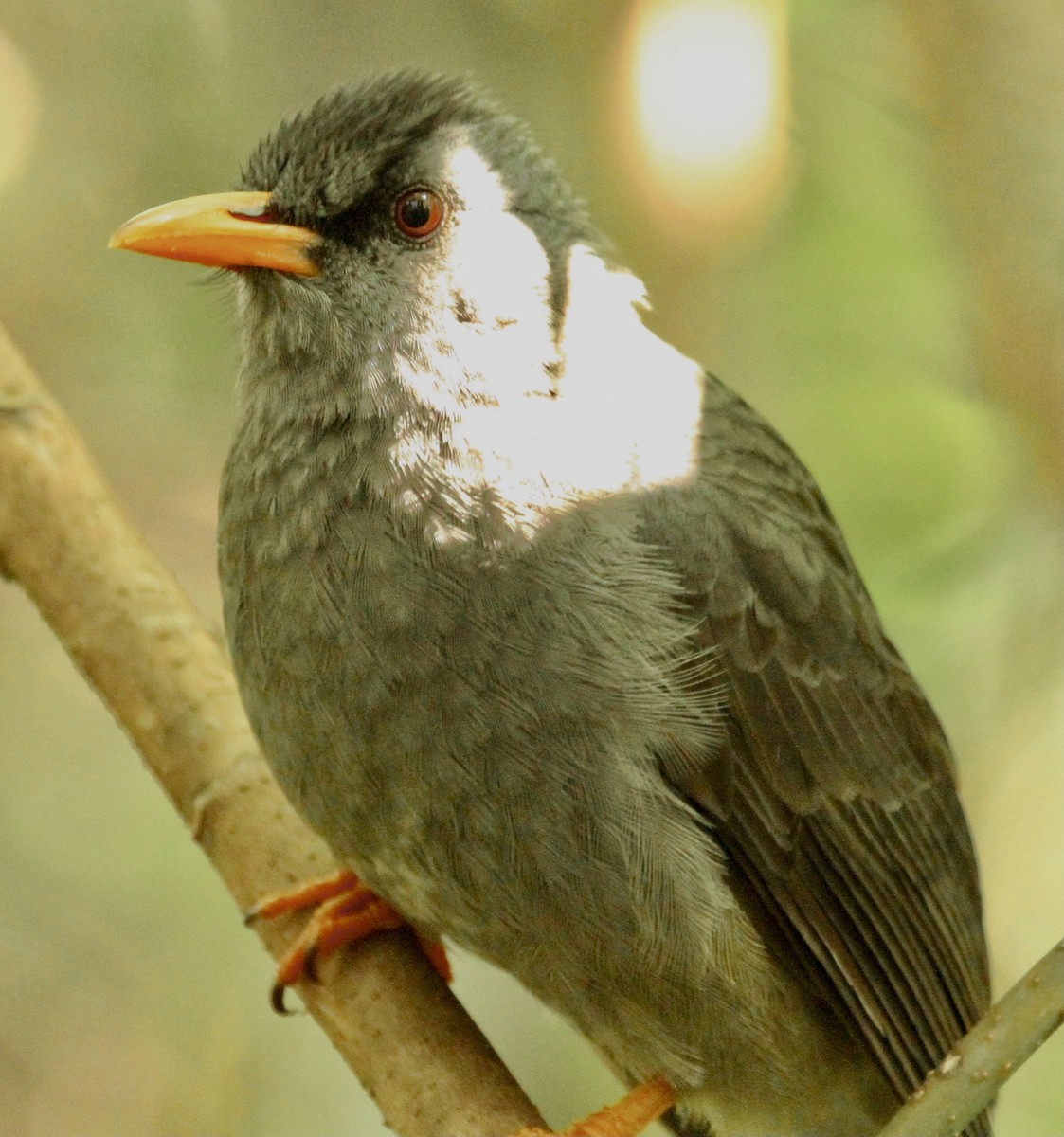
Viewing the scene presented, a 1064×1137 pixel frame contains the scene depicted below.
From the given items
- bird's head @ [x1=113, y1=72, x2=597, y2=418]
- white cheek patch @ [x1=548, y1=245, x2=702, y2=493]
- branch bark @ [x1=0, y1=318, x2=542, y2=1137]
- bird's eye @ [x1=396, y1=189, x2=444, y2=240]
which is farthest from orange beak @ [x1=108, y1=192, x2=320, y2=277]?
branch bark @ [x1=0, y1=318, x2=542, y2=1137]

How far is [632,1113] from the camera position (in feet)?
10.6

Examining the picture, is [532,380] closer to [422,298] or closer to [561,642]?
[422,298]

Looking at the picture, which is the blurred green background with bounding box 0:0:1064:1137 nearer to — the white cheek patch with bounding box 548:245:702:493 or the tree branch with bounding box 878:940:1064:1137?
the white cheek patch with bounding box 548:245:702:493

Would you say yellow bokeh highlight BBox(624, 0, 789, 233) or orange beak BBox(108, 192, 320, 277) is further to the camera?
yellow bokeh highlight BBox(624, 0, 789, 233)

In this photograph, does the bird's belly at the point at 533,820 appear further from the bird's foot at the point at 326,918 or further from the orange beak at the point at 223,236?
the orange beak at the point at 223,236

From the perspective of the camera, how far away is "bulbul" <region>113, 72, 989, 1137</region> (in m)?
2.96

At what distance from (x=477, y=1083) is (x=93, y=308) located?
3.65 m

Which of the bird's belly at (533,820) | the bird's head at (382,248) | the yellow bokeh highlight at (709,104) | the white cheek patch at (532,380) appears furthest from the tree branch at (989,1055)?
the yellow bokeh highlight at (709,104)

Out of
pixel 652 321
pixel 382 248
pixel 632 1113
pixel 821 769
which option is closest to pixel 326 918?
pixel 632 1113

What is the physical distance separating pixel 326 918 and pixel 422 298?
4.65 ft

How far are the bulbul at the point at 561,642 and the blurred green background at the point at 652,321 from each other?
4.86 feet

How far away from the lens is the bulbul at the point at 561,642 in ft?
9.70

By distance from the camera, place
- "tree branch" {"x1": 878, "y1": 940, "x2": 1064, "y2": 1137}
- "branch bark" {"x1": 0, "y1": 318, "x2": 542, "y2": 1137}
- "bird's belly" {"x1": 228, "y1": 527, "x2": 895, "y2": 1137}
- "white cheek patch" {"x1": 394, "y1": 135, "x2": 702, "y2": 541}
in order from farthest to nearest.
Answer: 1. "branch bark" {"x1": 0, "y1": 318, "x2": 542, "y2": 1137}
2. "white cheek patch" {"x1": 394, "y1": 135, "x2": 702, "y2": 541}
3. "bird's belly" {"x1": 228, "y1": 527, "x2": 895, "y2": 1137}
4. "tree branch" {"x1": 878, "y1": 940, "x2": 1064, "y2": 1137}

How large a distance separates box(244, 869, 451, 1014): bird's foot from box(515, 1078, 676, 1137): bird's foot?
54 centimetres
